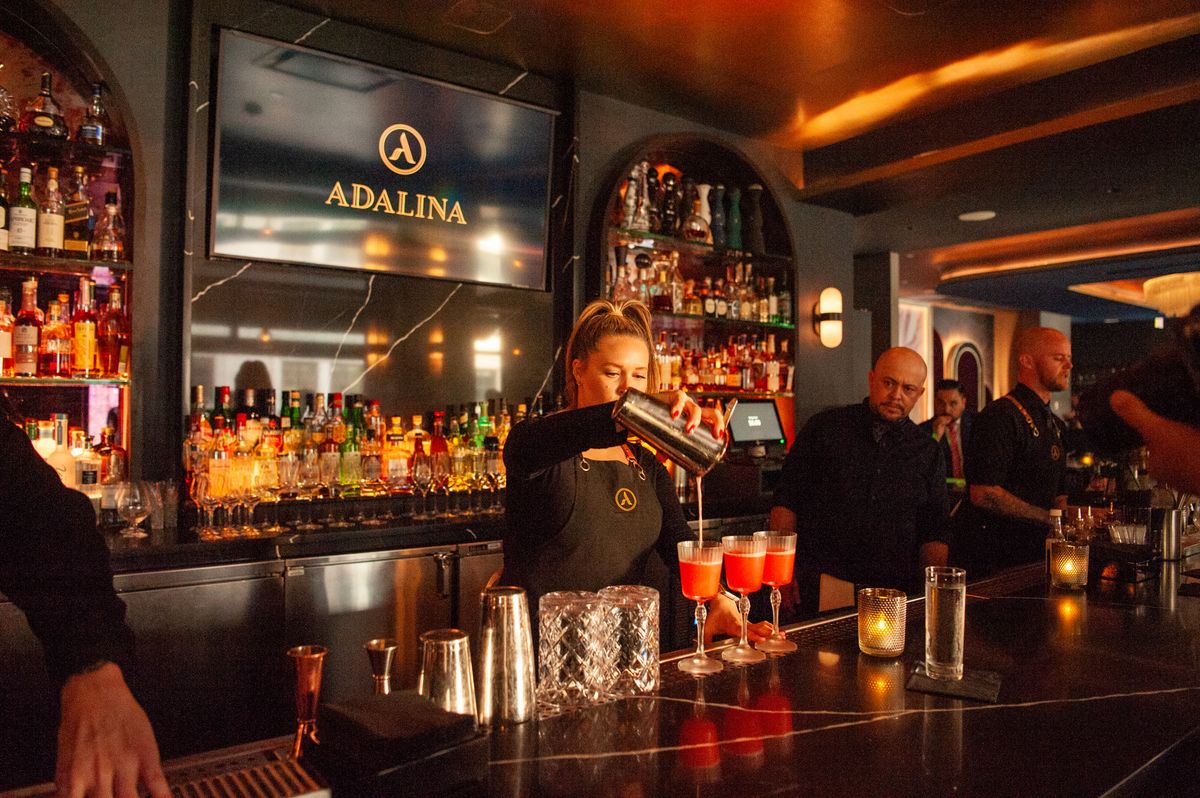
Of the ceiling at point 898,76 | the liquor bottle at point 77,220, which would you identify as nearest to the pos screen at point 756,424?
the ceiling at point 898,76

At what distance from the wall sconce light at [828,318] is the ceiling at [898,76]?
0.64m

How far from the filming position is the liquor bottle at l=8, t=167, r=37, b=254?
284cm

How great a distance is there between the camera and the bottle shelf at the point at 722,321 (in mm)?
4468

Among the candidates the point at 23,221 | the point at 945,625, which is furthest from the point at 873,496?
the point at 23,221

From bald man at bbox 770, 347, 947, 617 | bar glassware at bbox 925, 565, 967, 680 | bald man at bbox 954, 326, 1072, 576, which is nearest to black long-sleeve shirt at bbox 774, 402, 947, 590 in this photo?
bald man at bbox 770, 347, 947, 617

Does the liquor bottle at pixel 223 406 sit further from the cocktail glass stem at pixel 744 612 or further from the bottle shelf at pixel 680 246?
the cocktail glass stem at pixel 744 612

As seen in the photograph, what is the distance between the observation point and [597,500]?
193 centimetres

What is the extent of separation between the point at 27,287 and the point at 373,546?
1.54 metres

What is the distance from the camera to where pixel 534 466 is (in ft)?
5.25

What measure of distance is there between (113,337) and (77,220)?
17.5 inches

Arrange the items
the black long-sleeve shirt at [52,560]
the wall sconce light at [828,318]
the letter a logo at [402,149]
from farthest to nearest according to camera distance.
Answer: the wall sconce light at [828,318] < the letter a logo at [402,149] < the black long-sleeve shirt at [52,560]

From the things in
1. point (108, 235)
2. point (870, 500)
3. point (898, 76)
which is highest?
point (898, 76)

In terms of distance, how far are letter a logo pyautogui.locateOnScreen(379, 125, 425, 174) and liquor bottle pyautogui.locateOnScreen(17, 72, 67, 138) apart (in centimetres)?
123

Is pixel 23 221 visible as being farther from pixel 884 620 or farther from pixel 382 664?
pixel 884 620
